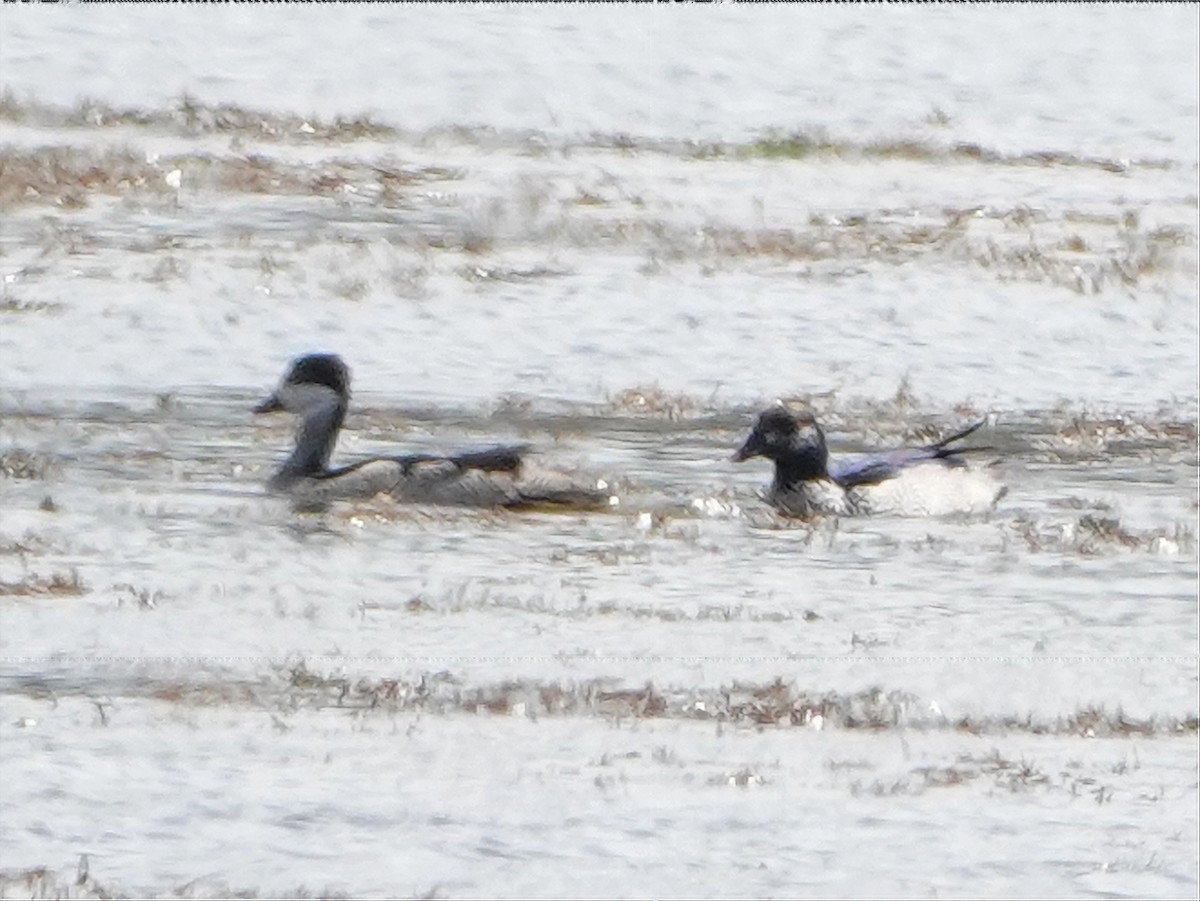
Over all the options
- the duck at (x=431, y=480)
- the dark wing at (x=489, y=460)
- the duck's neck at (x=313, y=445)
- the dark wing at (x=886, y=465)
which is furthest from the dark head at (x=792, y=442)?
the duck's neck at (x=313, y=445)

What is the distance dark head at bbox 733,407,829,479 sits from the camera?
1342 centimetres

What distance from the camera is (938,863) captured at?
835 cm

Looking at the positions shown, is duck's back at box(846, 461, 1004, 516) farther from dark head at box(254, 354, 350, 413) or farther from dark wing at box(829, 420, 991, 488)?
dark head at box(254, 354, 350, 413)

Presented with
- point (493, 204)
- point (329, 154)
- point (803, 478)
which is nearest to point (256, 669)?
point (803, 478)

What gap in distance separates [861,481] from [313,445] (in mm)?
2362

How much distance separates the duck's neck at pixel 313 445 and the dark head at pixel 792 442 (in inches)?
73.4

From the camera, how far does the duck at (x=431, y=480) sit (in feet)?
43.0

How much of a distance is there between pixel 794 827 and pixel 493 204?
36.6ft

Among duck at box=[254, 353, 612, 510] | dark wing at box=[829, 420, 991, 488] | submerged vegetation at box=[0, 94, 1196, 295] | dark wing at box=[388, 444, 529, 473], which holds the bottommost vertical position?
duck at box=[254, 353, 612, 510]

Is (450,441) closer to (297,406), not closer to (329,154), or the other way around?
(297,406)

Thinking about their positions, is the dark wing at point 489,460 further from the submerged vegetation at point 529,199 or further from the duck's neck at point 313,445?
the submerged vegetation at point 529,199

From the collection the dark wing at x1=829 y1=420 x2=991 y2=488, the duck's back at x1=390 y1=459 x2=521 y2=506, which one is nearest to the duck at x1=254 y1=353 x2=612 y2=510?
the duck's back at x1=390 y1=459 x2=521 y2=506

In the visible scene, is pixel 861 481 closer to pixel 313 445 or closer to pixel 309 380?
pixel 313 445

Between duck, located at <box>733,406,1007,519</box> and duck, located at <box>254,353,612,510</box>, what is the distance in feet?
2.50
